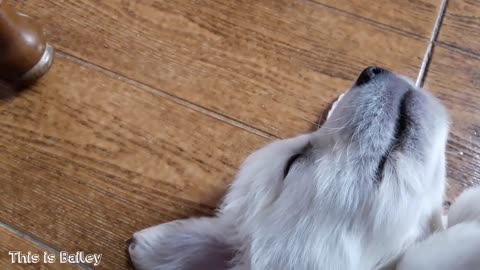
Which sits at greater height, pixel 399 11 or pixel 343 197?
pixel 399 11

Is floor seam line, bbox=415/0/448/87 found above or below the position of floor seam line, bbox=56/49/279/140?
above

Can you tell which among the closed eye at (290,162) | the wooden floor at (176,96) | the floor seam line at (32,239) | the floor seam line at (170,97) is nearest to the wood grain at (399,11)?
the wooden floor at (176,96)

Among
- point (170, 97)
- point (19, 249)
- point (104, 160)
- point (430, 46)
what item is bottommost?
point (19, 249)

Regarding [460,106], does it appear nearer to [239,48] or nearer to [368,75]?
[368,75]

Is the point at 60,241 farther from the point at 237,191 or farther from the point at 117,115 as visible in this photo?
the point at 237,191

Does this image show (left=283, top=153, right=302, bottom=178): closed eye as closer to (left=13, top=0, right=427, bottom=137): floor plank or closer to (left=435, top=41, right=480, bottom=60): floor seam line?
(left=13, top=0, right=427, bottom=137): floor plank

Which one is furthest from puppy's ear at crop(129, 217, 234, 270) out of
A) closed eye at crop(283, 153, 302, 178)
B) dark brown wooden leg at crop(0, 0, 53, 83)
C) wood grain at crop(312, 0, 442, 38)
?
wood grain at crop(312, 0, 442, 38)

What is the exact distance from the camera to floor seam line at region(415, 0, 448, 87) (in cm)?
102

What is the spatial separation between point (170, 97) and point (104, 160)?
0.17 meters

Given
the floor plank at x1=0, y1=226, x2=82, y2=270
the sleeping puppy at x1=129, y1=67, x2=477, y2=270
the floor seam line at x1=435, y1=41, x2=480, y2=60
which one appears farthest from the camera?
the floor seam line at x1=435, y1=41, x2=480, y2=60

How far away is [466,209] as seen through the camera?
2.45 feet

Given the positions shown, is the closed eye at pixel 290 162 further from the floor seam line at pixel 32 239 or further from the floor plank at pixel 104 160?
the floor seam line at pixel 32 239

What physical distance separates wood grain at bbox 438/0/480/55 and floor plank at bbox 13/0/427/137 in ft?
0.17

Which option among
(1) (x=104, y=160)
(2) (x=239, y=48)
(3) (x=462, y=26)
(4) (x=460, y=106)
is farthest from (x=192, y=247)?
(3) (x=462, y=26)
